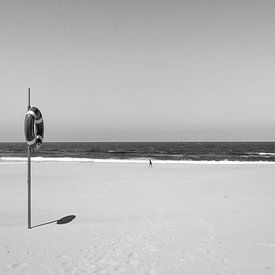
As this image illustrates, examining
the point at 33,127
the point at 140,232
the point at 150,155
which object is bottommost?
the point at 150,155

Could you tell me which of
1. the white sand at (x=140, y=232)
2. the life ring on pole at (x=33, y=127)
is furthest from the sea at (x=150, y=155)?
the life ring on pole at (x=33, y=127)

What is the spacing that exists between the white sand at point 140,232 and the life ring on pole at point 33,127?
2103mm

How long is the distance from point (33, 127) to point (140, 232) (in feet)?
11.3

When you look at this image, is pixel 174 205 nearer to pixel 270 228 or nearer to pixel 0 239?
pixel 270 228

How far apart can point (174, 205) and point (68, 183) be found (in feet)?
21.3

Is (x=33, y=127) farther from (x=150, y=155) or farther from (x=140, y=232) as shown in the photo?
(x=150, y=155)

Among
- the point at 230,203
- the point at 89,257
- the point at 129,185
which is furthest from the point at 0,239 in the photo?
the point at 129,185

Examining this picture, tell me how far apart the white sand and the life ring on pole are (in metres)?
2.10

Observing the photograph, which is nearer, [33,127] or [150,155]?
[33,127]

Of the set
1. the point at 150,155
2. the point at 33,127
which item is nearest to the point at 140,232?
the point at 33,127

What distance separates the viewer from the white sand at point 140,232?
16.4ft

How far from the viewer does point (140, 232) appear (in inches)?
269

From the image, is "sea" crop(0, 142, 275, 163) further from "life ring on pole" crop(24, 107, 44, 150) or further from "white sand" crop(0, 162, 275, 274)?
"life ring on pole" crop(24, 107, 44, 150)

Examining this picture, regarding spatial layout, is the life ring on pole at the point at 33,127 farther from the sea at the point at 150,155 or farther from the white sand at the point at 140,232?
the sea at the point at 150,155
